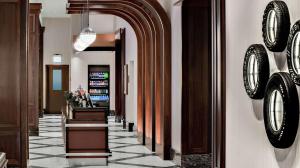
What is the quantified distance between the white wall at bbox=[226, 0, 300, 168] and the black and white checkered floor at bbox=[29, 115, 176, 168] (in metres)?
3.93

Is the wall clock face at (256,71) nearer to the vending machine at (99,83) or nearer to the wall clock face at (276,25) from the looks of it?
the wall clock face at (276,25)

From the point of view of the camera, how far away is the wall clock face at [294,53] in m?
4.12

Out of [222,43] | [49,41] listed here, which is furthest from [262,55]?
[49,41]

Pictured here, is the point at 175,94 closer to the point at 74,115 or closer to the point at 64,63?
the point at 74,115

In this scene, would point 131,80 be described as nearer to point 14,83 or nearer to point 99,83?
point 14,83

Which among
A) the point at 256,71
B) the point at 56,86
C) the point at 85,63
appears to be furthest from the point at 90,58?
the point at 256,71

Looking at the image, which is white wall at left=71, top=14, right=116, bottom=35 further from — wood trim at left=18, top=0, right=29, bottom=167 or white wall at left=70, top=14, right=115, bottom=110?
wood trim at left=18, top=0, right=29, bottom=167

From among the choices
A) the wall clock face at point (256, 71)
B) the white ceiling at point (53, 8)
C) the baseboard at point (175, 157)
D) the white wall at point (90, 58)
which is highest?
the white ceiling at point (53, 8)

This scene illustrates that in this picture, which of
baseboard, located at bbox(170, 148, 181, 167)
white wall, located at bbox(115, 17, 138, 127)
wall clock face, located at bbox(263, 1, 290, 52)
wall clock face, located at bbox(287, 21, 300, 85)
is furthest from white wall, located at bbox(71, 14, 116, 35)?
wall clock face, located at bbox(287, 21, 300, 85)

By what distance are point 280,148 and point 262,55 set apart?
0.89 meters

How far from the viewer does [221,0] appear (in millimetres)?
6402

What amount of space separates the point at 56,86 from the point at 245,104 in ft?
73.4

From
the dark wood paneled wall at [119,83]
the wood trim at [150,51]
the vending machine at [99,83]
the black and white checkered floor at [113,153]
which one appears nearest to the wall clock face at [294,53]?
the black and white checkered floor at [113,153]

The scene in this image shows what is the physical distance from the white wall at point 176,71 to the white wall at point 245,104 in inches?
146
